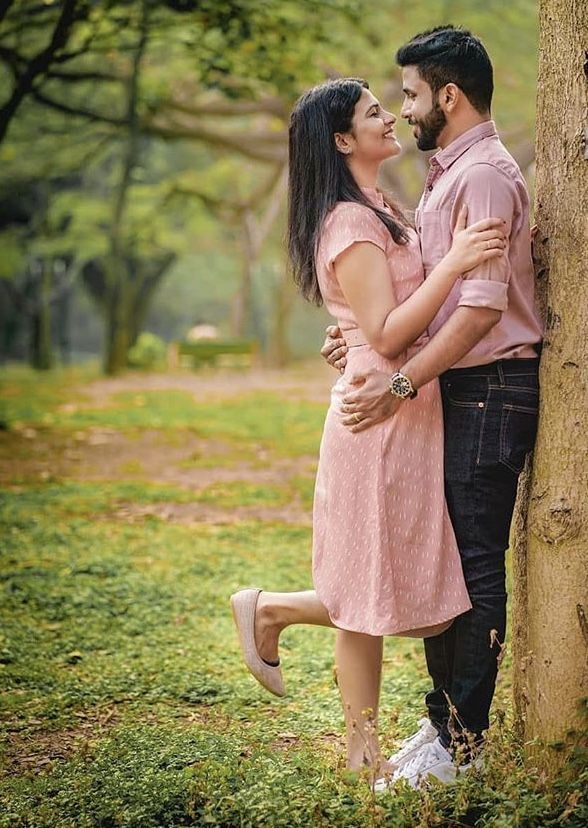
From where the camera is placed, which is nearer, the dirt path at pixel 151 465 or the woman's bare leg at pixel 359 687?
the woman's bare leg at pixel 359 687

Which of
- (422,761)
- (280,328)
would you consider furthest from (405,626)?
(280,328)

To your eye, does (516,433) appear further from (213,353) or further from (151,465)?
(213,353)

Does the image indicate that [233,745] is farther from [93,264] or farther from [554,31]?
[93,264]

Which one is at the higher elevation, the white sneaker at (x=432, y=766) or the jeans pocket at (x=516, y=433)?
the jeans pocket at (x=516, y=433)

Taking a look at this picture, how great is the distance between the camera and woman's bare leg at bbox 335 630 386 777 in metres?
3.29

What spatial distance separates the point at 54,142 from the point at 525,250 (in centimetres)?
1852

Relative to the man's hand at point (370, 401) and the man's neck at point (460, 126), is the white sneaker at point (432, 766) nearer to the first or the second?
the man's hand at point (370, 401)

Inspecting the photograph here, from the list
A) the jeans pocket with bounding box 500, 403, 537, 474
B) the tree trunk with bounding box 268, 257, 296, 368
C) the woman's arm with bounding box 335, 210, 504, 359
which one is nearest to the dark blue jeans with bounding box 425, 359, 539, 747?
the jeans pocket with bounding box 500, 403, 537, 474

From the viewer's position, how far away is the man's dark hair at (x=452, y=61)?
3098mm

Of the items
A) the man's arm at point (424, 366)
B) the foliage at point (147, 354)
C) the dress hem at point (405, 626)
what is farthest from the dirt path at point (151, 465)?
the foliage at point (147, 354)

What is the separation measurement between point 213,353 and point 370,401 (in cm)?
1963

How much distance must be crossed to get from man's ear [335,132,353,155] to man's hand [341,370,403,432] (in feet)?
2.19

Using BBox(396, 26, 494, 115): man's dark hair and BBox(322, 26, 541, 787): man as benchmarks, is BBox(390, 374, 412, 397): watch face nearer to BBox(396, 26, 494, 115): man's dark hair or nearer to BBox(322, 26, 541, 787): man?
BBox(322, 26, 541, 787): man

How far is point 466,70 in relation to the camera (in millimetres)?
3107
